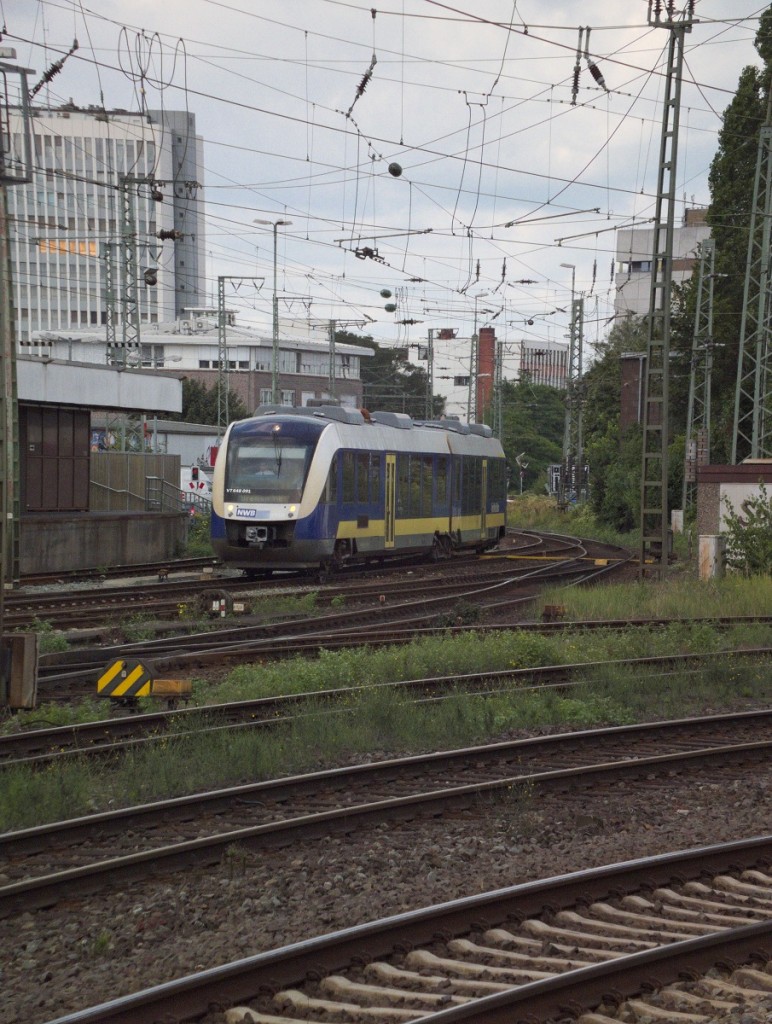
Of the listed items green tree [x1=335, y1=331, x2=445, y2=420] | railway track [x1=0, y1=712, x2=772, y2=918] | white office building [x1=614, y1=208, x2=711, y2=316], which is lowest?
railway track [x1=0, y1=712, x2=772, y2=918]

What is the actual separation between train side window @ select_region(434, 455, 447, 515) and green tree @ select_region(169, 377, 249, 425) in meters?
52.7

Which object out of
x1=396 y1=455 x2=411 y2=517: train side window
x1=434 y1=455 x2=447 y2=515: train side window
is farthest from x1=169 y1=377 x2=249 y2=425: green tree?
x1=396 y1=455 x2=411 y2=517: train side window

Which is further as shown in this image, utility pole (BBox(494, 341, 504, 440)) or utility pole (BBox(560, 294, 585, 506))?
utility pole (BBox(494, 341, 504, 440))

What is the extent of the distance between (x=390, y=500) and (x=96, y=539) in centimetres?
778

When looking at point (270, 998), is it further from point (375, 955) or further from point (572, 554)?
point (572, 554)

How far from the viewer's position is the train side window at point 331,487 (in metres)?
22.7

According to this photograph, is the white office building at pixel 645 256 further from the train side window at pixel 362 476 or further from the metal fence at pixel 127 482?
the train side window at pixel 362 476

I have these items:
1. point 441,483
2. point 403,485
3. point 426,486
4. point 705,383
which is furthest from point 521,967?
point 705,383

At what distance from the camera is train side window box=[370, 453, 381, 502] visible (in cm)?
2489

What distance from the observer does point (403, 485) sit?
87.6ft

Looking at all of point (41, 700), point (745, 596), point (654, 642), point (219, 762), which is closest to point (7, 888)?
point (219, 762)

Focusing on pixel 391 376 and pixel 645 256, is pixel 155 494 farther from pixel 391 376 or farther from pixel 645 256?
pixel 391 376

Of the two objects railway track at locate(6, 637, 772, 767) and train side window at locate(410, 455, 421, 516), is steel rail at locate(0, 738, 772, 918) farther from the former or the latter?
train side window at locate(410, 455, 421, 516)

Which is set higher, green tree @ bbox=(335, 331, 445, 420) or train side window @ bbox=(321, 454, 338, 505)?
green tree @ bbox=(335, 331, 445, 420)
